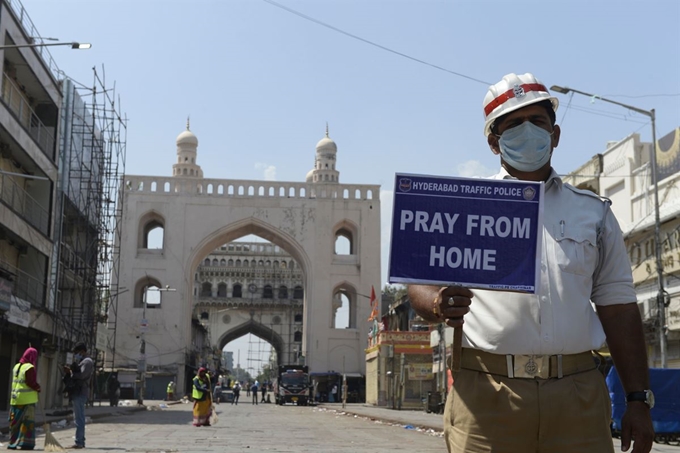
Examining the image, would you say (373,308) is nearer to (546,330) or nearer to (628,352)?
(628,352)

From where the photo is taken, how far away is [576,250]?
3.07 meters

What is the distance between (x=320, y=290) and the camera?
1924 inches

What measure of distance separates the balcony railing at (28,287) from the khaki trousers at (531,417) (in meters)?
24.2

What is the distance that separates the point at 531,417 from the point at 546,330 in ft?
0.95

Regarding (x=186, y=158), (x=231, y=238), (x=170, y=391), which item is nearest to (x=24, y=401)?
(x=170, y=391)

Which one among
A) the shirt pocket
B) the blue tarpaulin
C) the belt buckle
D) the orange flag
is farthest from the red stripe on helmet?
the orange flag

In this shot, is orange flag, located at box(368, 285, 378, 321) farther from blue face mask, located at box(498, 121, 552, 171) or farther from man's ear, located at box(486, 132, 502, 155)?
blue face mask, located at box(498, 121, 552, 171)

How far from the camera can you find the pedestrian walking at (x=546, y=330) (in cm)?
289

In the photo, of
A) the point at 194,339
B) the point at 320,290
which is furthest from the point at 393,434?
the point at 194,339

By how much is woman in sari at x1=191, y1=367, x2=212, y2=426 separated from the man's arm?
16.1 meters

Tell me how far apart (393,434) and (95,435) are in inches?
222

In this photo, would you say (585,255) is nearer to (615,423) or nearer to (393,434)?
(615,423)

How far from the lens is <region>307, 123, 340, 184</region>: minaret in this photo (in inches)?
2308

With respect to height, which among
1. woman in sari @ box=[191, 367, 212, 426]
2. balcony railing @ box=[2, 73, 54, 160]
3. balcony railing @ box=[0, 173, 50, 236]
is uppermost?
balcony railing @ box=[2, 73, 54, 160]
